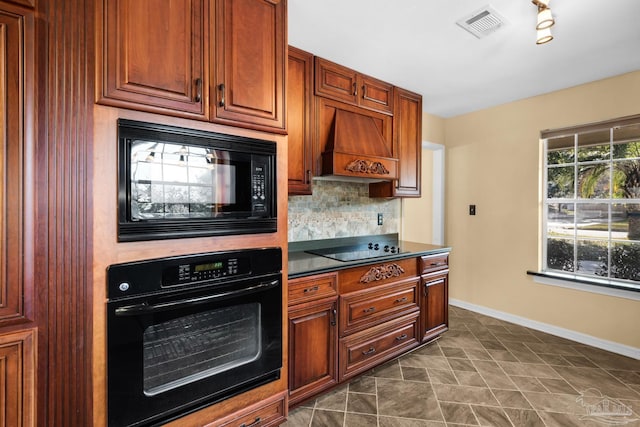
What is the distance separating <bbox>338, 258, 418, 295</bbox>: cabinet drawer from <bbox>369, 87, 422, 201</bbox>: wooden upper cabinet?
2.43 feet

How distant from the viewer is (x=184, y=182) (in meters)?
1.34

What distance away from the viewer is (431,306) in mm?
2826

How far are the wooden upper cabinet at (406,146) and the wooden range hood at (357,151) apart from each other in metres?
0.21

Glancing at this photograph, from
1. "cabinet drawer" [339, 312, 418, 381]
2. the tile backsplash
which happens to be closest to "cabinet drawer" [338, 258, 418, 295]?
"cabinet drawer" [339, 312, 418, 381]

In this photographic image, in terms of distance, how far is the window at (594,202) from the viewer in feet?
9.16

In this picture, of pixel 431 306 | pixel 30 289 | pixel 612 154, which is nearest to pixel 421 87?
pixel 612 154

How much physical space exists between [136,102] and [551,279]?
155 inches

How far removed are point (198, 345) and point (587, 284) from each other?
3554 mm

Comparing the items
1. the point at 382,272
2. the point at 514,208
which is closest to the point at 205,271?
the point at 382,272

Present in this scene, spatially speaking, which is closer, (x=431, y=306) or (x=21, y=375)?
(x=21, y=375)

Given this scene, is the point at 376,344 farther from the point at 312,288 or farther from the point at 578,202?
the point at 578,202

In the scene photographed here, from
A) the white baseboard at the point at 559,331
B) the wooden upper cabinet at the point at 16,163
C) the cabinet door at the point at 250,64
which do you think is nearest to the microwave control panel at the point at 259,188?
the cabinet door at the point at 250,64

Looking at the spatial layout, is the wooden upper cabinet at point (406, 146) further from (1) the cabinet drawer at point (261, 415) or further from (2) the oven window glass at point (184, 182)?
(1) the cabinet drawer at point (261, 415)

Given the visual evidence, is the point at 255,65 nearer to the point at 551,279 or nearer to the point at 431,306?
the point at 431,306
